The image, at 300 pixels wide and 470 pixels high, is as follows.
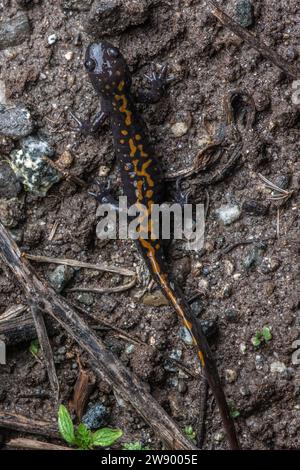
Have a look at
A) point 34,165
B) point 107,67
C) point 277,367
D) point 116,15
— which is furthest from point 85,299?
point 116,15

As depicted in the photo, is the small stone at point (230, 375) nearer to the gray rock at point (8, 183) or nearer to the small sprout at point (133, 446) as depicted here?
the small sprout at point (133, 446)

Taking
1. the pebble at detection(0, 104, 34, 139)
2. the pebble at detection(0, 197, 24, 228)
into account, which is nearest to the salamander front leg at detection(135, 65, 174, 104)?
the pebble at detection(0, 104, 34, 139)

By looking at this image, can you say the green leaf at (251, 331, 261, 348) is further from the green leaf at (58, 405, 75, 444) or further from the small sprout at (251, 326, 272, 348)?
the green leaf at (58, 405, 75, 444)

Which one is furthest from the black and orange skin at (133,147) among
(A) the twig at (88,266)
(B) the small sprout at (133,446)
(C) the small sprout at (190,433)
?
(B) the small sprout at (133,446)

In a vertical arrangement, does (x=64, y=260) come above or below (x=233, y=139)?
below

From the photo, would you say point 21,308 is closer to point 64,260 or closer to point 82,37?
point 64,260
